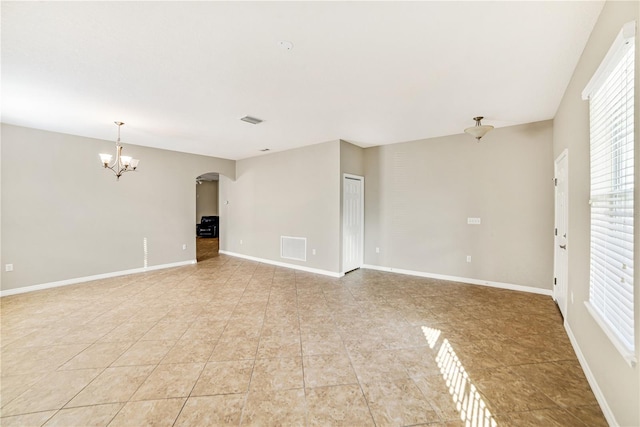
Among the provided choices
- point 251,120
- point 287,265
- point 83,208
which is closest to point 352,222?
point 287,265

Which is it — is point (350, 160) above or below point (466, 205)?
above

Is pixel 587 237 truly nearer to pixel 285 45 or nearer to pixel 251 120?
pixel 285 45

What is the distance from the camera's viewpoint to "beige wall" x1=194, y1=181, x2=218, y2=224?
11.5 metres

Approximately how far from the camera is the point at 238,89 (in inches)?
112

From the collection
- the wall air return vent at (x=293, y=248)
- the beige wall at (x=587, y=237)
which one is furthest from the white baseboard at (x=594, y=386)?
the wall air return vent at (x=293, y=248)

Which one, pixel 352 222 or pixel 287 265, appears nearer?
pixel 352 222

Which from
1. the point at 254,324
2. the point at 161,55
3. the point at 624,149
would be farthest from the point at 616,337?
the point at 161,55

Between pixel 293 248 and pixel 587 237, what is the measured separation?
184 inches

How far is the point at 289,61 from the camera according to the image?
2.28 metres

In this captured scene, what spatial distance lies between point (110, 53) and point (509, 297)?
221 inches

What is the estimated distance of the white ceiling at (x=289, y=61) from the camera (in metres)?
1.74

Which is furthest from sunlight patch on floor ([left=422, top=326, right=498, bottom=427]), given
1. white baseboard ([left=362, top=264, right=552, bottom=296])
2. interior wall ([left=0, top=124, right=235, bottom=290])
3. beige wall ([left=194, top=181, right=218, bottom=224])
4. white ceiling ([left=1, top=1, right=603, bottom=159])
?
beige wall ([left=194, top=181, right=218, bottom=224])

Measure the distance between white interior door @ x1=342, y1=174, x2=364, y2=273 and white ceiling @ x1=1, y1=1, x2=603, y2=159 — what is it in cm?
164

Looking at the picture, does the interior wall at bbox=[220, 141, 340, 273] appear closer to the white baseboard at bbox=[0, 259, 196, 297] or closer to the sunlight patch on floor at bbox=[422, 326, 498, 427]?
the white baseboard at bbox=[0, 259, 196, 297]
